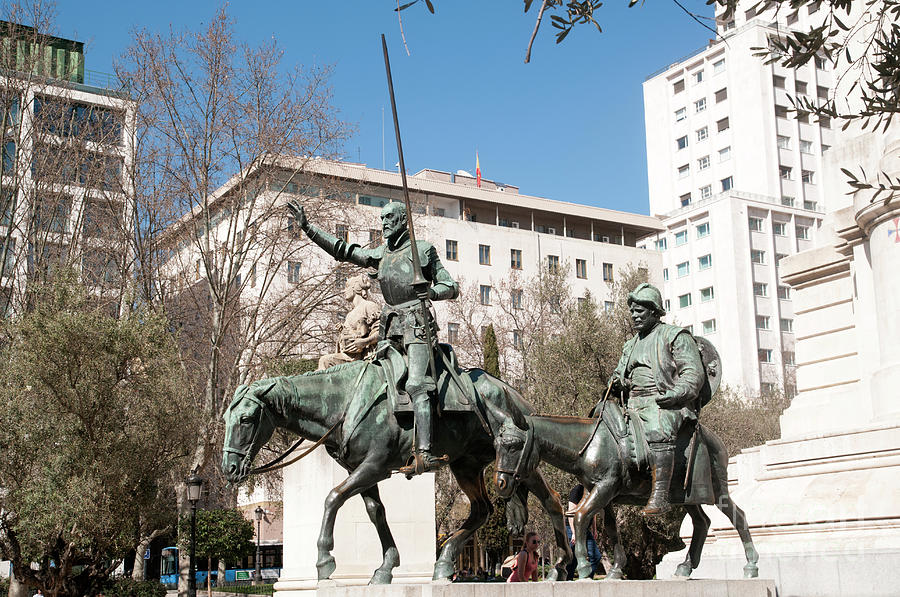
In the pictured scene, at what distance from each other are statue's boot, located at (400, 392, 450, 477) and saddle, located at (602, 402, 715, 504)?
1712 millimetres

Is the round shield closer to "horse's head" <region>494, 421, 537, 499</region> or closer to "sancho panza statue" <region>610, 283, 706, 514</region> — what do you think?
"sancho panza statue" <region>610, 283, 706, 514</region>

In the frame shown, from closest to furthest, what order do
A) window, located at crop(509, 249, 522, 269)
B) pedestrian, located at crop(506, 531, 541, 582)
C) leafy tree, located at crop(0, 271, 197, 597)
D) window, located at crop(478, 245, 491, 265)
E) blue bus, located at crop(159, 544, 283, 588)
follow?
1. pedestrian, located at crop(506, 531, 541, 582)
2. leafy tree, located at crop(0, 271, 197, 597)
3. blue bus, located at crop(159, 544, 283, 588)
4. window, located at crop(478, 245, 491, 265)
5. window, located at crop(509, 249, 522, 269)

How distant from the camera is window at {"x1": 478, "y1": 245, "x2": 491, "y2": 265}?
73.1m

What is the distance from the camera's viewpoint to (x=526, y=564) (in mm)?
14797

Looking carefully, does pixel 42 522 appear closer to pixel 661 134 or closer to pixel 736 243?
pixel 736 243

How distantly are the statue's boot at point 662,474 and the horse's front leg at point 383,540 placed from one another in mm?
2416

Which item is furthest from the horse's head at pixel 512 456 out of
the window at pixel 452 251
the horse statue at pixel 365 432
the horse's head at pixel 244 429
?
the window at pixel 452 251

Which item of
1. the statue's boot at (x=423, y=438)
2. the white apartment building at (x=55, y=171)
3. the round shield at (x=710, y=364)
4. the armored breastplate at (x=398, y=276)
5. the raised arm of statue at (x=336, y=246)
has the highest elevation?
the white apartment building at (x=55, y=171)

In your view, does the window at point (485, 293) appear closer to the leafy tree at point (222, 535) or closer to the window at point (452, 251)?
the window at point (452, 251)

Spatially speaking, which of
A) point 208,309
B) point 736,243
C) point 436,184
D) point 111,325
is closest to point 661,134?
point 736,243

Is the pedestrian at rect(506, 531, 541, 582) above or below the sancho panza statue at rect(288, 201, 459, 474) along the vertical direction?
below

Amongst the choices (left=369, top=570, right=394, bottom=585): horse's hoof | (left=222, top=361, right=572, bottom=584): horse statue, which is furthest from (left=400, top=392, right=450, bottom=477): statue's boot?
(left=369, top=570, right=394, bottom=585): horse's hoof

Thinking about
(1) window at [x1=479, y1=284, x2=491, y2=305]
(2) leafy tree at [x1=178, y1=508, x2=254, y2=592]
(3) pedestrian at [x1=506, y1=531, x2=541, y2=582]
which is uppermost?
(1) window at [x1=479, y1=284, x2=491, y2=305]

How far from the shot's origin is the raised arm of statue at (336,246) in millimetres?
10398
